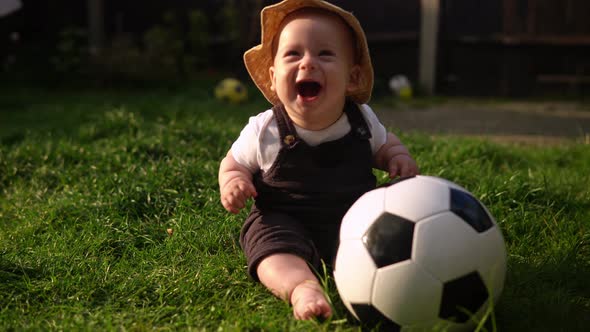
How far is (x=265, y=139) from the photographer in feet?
8.04

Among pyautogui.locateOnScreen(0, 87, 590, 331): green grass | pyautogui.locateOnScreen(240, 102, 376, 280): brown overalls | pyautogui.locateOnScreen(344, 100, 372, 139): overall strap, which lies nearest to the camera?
pyautogui.locateOnScreen(0, 87, 590, 331): green grass

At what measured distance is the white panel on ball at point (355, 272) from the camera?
1.85 meters

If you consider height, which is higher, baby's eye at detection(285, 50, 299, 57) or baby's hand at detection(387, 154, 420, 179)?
baby's eye at detection(285, 50, 299, 57)

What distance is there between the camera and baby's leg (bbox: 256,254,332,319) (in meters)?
1.93

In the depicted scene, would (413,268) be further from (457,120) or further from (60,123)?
(457,120)

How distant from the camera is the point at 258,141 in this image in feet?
7.99

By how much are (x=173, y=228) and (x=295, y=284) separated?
0.90 metres

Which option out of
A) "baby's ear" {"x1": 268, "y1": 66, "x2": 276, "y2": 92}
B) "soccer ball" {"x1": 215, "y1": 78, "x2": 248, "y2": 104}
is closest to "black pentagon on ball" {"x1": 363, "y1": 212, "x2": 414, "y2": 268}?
"baby's ear" {"x1": 268, "y1": 66, "x2": 276, "y2": 92}

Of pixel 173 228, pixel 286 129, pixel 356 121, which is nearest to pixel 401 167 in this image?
pixel 356 121

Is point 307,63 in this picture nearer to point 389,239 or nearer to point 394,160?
point 394,160

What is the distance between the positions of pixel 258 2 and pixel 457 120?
13.6 ft

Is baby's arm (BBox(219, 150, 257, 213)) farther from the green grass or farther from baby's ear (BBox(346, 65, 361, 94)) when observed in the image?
baby's ear (BBox(346, 65, 361, 94))

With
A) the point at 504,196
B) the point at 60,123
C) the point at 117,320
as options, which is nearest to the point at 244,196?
the point at 117,320

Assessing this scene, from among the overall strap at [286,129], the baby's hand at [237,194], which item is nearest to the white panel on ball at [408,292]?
the baby's hand at [237,194]
